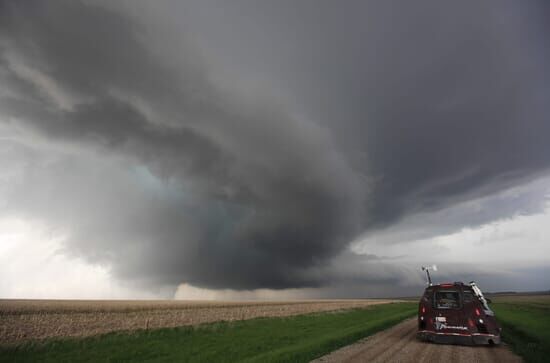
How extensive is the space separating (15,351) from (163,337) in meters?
9.23

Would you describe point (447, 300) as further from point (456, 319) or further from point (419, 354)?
point (419, 354)

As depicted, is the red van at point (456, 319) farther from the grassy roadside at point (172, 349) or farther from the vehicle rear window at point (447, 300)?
the grassy roadside at point (172, 349)

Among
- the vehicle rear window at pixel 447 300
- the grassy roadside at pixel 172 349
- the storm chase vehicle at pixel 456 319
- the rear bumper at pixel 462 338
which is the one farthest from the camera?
the vehicle rear window at pixel 447 300

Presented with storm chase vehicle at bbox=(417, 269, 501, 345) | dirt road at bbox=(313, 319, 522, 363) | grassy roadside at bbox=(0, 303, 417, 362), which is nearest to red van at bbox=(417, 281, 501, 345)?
storm chase vehicle at bbox=(417, 269, 501, 345)

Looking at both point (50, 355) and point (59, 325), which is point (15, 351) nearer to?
point (50, 355)

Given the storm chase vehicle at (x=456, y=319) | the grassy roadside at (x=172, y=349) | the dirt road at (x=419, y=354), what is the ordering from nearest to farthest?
the dirt road at (x=419, y=354)
the storm chase vehicle at (x=456, y=319)
the grassy roadside at (x=172, y=349)

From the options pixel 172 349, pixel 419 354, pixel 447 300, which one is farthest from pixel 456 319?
pixel 172 349

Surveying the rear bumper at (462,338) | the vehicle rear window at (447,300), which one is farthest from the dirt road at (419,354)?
the vehicle rear window at (447,300)

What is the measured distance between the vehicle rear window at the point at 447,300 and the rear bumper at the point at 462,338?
1261 millimetres

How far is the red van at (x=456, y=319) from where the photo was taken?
47.1 ft

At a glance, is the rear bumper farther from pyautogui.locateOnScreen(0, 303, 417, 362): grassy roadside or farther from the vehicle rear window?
pyautogui.locateOnScreen(0, 303, 417, 362): grassy roadside

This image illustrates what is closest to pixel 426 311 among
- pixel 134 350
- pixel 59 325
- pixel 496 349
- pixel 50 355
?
pixel 496 349

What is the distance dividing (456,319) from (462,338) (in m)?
0.82

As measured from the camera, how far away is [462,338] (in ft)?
47.4
